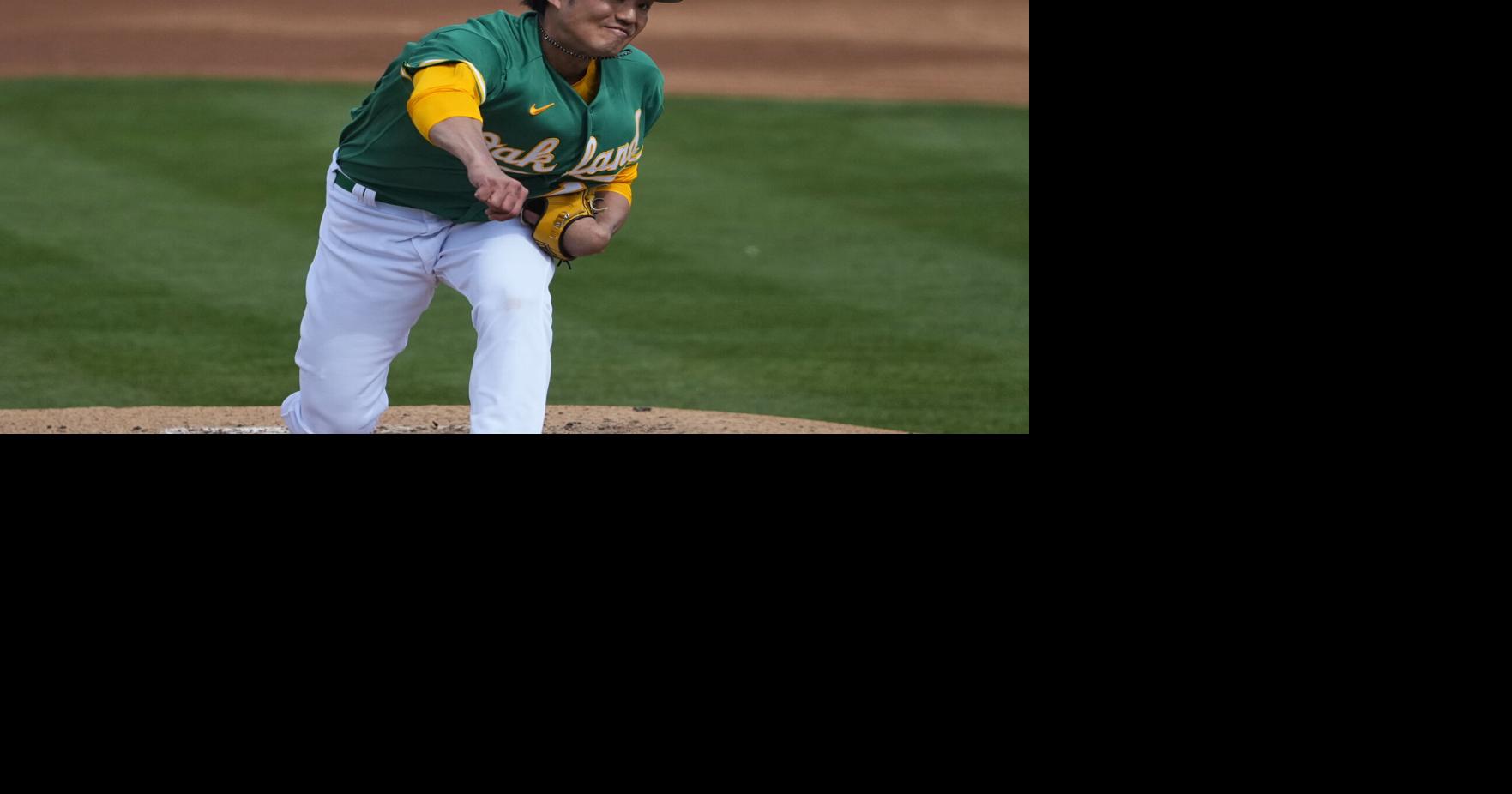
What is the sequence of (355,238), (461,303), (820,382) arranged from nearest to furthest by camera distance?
(355,238), (820,382), (461,303)

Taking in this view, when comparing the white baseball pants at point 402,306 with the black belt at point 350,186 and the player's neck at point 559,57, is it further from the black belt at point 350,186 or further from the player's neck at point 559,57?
the player's neck at point 559,57

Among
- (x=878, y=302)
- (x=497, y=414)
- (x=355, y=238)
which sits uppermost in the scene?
(x=355, y=238)

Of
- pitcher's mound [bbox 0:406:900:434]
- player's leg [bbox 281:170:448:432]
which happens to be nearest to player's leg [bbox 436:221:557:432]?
player's leg [bbox 281:170:448:432]

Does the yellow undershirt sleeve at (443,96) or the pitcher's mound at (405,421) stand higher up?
the yellow undershirt sleeve at (443,96)

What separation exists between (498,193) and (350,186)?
1.03m

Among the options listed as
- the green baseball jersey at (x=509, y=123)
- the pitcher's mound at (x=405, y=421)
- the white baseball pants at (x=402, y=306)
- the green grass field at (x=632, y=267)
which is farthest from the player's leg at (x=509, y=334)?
the green grass field at (x=632, y=267)

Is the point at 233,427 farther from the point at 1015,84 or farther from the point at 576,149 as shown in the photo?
the point at 1015,84

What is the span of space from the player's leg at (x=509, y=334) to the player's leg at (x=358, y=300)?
10.6 inches

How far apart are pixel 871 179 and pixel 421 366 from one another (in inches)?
166

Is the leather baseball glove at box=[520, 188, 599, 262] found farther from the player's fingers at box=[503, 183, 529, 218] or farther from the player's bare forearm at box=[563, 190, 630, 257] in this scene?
the player's fingers at box=[503, 183, 529, 218]

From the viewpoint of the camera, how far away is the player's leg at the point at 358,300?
14.0 ft

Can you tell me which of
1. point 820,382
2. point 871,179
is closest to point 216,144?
point 871,179

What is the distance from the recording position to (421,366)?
7.09 meters

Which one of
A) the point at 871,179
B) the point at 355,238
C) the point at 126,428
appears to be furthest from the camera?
the point at 871,179
